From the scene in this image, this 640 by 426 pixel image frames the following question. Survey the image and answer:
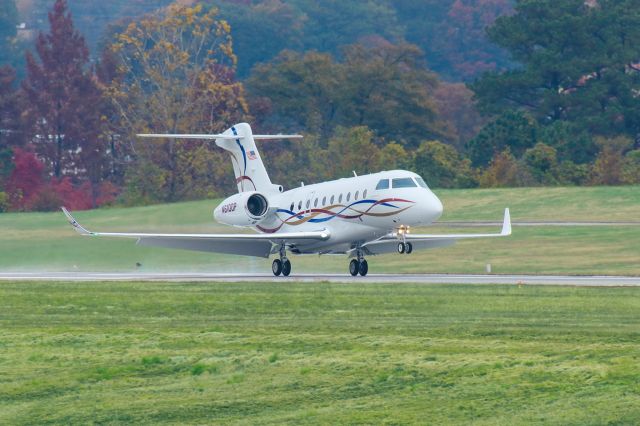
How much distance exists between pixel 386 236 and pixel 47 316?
15375 millimetres

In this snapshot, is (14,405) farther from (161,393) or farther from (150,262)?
(150,262)

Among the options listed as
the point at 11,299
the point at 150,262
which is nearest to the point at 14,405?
the point at 11,299

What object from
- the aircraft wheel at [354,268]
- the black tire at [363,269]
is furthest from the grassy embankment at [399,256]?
the aircraft wheel at [354,268]

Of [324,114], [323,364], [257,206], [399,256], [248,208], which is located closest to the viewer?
[323,364]

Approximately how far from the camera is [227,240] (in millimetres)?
38625

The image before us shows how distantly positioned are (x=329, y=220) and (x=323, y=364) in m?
22.1

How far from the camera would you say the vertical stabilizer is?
141 ft

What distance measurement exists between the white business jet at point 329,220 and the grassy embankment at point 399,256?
3288 millimetres

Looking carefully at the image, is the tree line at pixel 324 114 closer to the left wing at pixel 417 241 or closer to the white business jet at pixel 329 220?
the white business jet at pixel 329 220

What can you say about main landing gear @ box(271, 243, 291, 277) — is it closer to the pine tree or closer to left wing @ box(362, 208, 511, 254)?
left wing @ box(362, 208, 511, 254)

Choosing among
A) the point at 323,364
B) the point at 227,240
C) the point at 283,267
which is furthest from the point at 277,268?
the point at 323,364

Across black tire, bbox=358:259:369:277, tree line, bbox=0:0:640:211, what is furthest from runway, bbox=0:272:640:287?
tree line, bbox=0:0:640:211

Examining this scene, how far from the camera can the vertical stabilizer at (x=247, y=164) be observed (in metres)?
43.0

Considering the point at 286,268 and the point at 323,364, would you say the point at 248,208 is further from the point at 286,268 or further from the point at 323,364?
the point at 323,364
